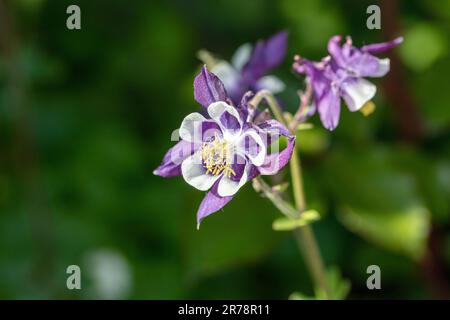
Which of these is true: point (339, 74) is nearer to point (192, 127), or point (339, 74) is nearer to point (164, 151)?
point (192, 127)

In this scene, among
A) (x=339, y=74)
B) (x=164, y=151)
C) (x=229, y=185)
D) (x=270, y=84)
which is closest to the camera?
(x=229, y=185)

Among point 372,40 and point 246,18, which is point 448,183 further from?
point 246,18

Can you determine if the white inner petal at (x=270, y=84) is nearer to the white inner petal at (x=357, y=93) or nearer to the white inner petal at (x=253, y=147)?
the white inner petal at (x=357, y=93)

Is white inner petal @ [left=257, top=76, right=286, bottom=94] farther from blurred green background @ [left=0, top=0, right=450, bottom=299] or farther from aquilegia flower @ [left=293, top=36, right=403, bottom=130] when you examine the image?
blurred green background @ [left=0, top=0, right=450, bottom=299]

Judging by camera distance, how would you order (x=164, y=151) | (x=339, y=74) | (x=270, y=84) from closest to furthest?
(x=339, y=74), (x=270, y=84), (x=164, y=151)

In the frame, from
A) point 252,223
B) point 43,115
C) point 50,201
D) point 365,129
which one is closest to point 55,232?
point 50,201

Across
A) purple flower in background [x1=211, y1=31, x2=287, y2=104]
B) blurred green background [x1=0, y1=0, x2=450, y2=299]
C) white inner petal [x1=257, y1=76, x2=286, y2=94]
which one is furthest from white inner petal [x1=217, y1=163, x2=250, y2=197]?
blurred green background [x1=0, y1=0, x2=450, y2=299]

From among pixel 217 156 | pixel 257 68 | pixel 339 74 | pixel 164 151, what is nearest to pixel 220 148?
pixel 217 156
